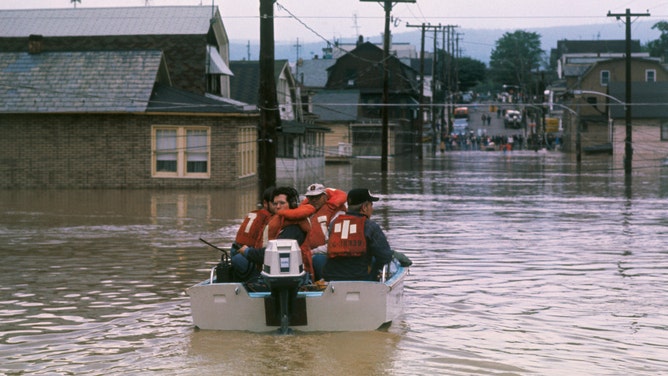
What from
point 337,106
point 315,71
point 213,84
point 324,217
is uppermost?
point 315,71

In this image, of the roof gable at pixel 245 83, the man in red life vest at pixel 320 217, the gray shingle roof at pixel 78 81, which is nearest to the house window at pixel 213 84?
the gray shingle roof at pixel 78 81

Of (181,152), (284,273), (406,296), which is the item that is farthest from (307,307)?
(181,152)

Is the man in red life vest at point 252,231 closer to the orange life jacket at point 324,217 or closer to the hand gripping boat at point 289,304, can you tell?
the orange life jacket at point 324,217

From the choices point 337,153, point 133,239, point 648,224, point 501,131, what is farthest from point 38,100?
point 501,131

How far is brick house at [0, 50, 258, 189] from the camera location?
4359 cm

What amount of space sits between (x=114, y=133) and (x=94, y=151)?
1.09 metres

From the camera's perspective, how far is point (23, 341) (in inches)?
497

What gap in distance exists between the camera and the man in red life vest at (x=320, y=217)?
45.3 ft

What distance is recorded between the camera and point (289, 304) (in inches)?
488

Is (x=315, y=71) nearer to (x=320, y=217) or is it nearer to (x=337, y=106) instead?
(x=337, y=106)

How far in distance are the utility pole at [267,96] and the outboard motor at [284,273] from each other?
1356 centimetres

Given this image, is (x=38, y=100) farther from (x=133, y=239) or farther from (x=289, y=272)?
(x=289, y=272)

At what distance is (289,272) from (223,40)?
45.0 m

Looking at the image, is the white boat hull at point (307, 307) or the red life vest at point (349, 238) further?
the red life vest at point (349, 238)
